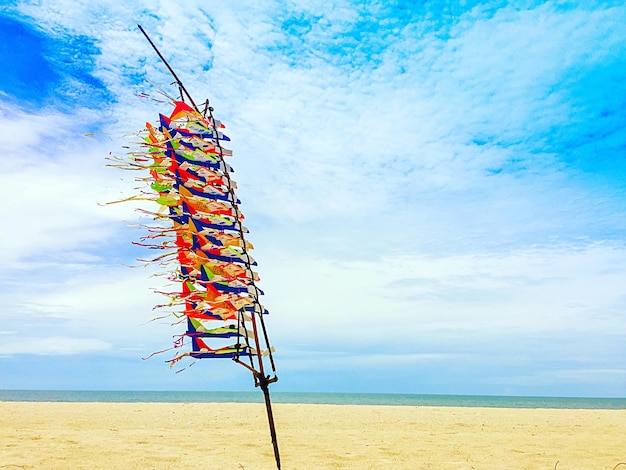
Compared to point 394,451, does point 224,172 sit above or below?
above

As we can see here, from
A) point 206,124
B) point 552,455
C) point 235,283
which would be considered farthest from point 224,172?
point 552,455

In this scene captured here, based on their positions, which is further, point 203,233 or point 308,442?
point 308,442

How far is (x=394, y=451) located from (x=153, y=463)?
4.49 meters

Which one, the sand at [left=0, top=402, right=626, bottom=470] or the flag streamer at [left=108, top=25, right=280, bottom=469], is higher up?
Answer: the flag streamer at [left=108, top=25, right=280, bottom=469]

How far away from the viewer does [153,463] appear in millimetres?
9227

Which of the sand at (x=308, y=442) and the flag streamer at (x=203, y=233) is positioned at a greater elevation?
the flag streamer at (x=203, y=233)

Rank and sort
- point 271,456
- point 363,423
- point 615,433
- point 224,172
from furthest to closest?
point 363,423, point 615,433, point 271,456, point 224,172

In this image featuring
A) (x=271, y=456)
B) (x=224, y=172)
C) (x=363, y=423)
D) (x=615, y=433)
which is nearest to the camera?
(x=224, y=172)

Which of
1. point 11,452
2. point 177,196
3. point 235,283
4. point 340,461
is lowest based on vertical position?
point 340,461

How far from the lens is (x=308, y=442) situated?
38.4ft

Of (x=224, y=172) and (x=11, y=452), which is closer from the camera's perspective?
(x=224, y=172)

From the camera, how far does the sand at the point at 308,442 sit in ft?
31.0

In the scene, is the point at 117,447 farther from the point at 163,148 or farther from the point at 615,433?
the point at 615,433

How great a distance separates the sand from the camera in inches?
372
